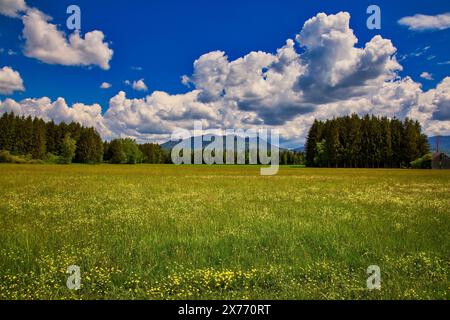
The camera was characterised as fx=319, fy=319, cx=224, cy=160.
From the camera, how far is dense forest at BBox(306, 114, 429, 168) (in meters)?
119

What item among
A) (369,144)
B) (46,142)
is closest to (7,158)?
(46,142)

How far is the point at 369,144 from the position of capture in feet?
410

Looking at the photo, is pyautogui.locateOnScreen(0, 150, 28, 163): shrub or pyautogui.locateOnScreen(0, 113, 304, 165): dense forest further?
pyautogui.locateOnScreen(0, 113, 304, 165): dense forest

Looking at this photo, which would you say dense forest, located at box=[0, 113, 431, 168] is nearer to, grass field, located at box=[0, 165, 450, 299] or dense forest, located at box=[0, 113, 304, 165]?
dense forest, located at box=[0, 113, 304, 165]

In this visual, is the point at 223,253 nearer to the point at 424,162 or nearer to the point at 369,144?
the point at 424,162

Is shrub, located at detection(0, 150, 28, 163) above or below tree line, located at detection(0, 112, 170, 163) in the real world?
below

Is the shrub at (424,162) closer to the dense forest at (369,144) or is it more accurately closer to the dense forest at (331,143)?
the dense forest at (331,143)

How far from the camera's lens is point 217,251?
9.31 m

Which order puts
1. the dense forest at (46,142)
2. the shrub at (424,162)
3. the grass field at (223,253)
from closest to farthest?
1. the grass field at (223,253)
2. the shrub at (424,162)
3. the dense forest at (46,142)

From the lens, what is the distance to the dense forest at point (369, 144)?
11921cm

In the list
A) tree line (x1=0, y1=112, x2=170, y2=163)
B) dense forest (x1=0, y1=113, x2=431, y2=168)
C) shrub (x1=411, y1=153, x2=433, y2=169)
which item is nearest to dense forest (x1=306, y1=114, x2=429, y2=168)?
dense forest (x1=0, y1=113, x2=431, y2=168)

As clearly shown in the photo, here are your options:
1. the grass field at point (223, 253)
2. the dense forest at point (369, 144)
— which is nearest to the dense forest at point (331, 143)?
the dense forest at point (369, 144)

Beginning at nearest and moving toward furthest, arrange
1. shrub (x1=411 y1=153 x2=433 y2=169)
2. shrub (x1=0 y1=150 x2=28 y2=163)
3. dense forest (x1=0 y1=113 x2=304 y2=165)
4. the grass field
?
the grass field < shrub (x1=0 y1=150 x2=28 y2=163) < shrub (x1=411 y1=153 x2=433 y2=169) < dense forest (x1=0 y1=113 x2=304 y2=165)
